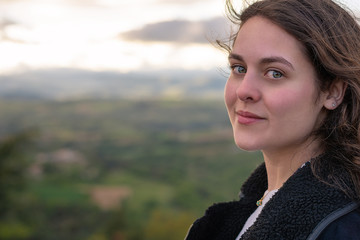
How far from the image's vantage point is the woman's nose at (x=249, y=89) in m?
1.44

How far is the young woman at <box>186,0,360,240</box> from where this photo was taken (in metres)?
1.36

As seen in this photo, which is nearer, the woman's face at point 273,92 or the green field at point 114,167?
the woman's face at point 273,92

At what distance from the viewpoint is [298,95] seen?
1411 millimetres

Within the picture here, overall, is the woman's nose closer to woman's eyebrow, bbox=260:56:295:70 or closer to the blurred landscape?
woman's eyebrow, bbox=260:56:295:70

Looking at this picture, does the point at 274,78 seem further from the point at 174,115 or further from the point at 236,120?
the point at 174,115

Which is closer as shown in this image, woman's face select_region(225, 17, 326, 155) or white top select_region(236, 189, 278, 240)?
woman's face select_region(225, 17, 326, 155)

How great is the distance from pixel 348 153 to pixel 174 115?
79367mm

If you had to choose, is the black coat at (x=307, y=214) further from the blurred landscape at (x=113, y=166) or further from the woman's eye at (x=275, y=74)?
the blurred landscape at (x=113, y=166)

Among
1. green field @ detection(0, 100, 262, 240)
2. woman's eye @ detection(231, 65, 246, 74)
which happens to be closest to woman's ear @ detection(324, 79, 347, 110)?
woman's eye @ detection(231, 65, 246, 74)

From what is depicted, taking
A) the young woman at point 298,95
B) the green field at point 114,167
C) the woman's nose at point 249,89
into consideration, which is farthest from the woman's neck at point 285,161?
the green field at point 114,167

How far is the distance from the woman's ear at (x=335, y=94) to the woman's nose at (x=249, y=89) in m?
0.24

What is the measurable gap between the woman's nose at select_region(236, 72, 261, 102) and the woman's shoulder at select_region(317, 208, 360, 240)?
18.0 inches

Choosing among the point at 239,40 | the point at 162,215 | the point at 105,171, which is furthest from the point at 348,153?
the point at 105,171

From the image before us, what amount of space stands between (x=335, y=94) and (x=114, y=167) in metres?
58.6
